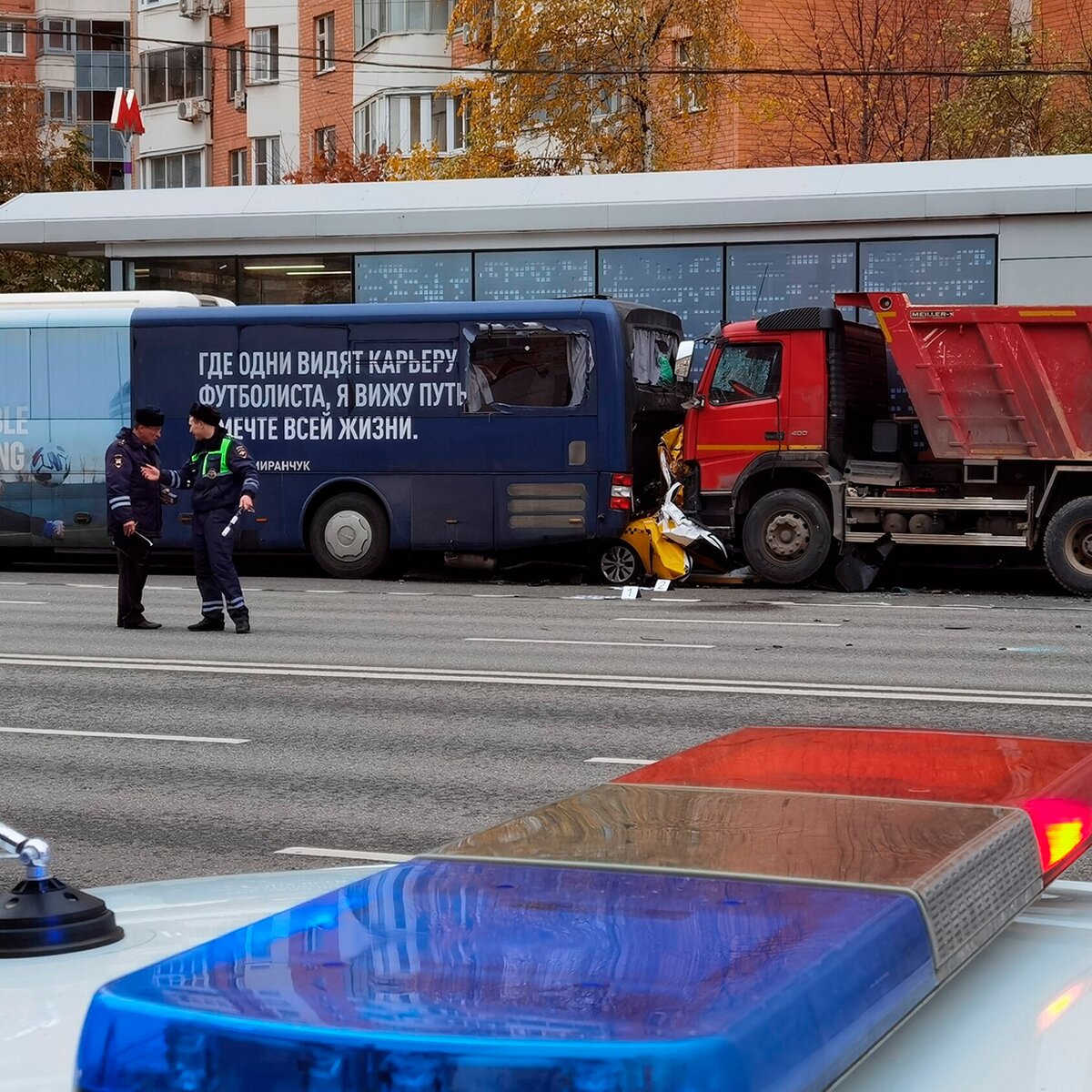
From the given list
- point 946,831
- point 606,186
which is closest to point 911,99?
point 606,186

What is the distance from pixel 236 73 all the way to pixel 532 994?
5671cm

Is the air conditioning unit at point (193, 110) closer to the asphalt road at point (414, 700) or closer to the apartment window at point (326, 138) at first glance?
the apartment window at point (326, 138)

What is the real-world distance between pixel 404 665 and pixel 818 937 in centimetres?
1126

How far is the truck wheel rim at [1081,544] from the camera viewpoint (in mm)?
18688

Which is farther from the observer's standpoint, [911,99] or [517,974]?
[911,99]

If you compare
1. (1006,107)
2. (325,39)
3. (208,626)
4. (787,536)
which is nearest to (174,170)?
(325,39)

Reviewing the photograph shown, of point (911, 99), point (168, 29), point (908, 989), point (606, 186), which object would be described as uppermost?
point (168, 29)

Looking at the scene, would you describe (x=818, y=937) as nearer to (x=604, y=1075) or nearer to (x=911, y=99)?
(x=604, y=1075)

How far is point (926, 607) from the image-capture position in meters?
17.7

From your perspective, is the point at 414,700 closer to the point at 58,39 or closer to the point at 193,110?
the point at 193,110

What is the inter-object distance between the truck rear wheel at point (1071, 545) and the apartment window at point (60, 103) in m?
49.6

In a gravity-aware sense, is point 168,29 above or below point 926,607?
above

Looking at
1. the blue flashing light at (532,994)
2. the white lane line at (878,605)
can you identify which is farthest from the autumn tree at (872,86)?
the blue flashing light at (532,994)

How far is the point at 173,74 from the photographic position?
58.2m
